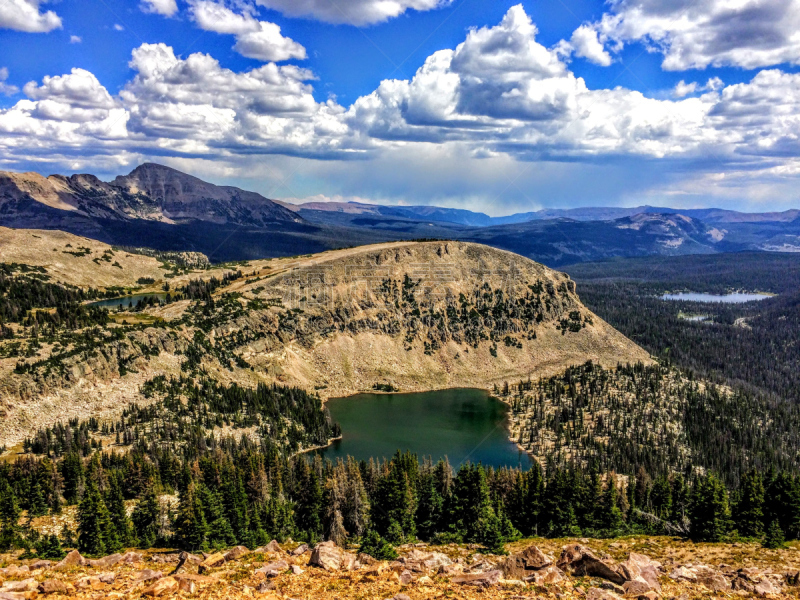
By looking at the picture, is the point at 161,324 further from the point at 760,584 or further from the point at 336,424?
the point at 760,584

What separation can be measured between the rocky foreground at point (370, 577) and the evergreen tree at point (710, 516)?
1660cm

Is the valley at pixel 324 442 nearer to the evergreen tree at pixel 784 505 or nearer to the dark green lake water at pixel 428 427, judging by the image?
the evergreen tree at pixel 784 505

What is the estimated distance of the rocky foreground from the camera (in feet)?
121

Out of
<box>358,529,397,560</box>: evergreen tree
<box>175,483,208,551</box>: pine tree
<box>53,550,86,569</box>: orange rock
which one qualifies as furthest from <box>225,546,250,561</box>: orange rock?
<box>175,483,208,551</box>: pine tree

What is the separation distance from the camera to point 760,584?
43.5 meters

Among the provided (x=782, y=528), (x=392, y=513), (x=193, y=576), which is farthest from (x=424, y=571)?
(x=782, y=528)

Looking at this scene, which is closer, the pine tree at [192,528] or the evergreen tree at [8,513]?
the evergreen tree at [8,513]


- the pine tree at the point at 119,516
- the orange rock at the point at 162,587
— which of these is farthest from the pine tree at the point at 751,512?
the pine tree at the point at 119,516

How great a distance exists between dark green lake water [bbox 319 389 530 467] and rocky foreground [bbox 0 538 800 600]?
269ft

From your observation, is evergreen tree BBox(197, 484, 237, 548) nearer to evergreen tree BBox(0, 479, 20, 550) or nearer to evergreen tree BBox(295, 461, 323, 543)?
evergreen tree BBox(295, 461, 323, 543)

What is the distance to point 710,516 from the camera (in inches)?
2844

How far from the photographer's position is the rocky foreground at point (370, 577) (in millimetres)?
36844

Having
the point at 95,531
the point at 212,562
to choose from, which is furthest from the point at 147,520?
the point at 212,562

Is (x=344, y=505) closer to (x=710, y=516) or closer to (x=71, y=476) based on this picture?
(x=71, y=476)
